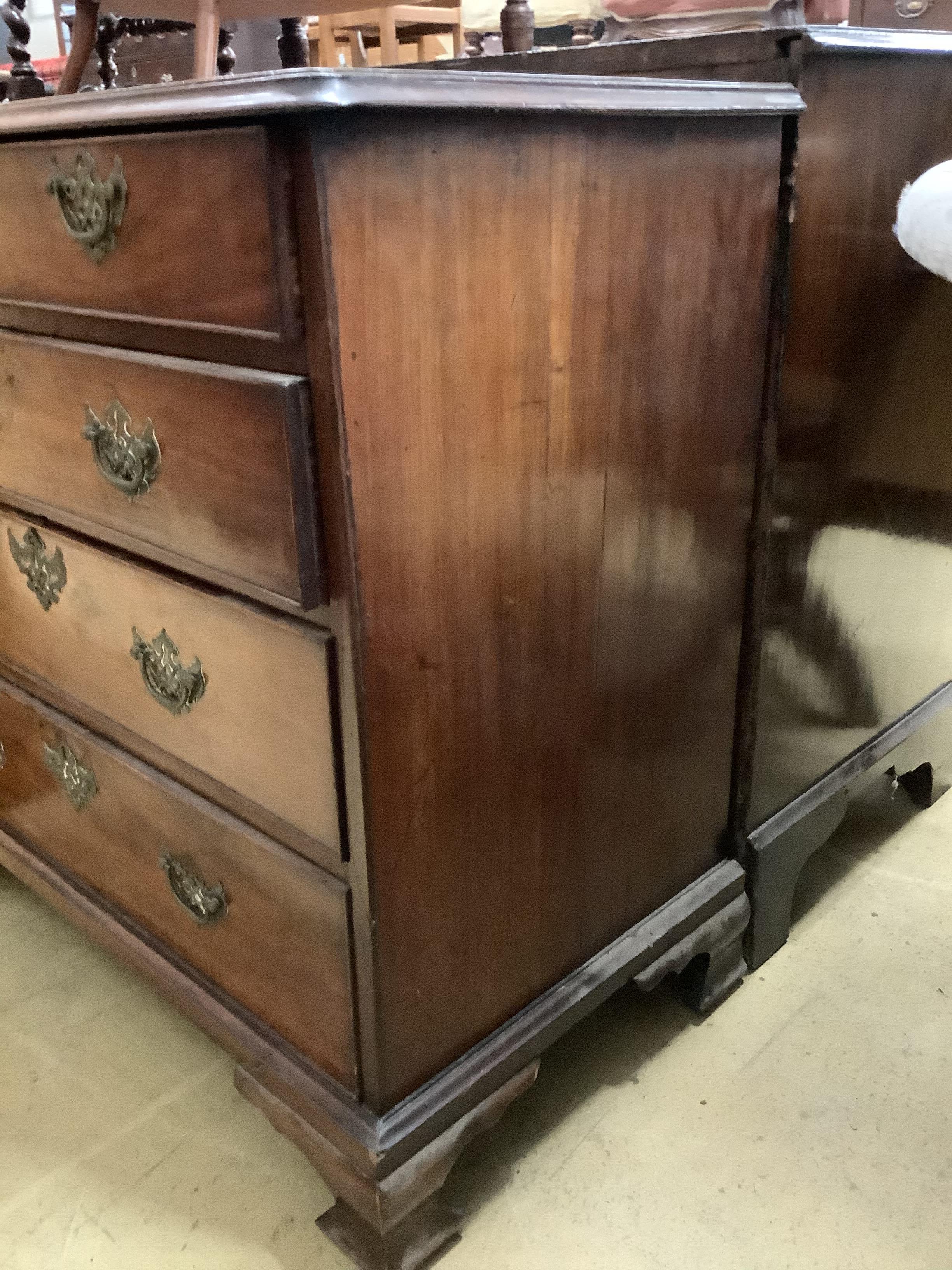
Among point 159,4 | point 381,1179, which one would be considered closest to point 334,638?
point 381,1179

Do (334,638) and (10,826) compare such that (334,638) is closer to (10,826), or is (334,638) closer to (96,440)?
(96,440)

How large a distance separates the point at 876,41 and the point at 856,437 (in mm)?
340

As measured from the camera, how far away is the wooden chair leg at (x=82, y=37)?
1015 millimetres

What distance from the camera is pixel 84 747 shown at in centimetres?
99

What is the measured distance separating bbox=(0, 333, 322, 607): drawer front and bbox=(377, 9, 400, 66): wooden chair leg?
2.79 m

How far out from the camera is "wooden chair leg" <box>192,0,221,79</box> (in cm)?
A: 104

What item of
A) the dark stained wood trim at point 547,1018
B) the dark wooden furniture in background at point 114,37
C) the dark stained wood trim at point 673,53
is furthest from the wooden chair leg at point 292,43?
the dark stained wood trim at point 547,1018

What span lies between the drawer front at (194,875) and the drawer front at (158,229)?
0.40 m

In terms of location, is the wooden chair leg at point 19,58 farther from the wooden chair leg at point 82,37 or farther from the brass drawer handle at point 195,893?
the brass drawer handle at point 195,893

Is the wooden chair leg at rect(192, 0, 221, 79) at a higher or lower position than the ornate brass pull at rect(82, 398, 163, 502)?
higher

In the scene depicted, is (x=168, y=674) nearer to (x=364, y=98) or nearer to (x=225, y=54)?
(x=364, y=98)

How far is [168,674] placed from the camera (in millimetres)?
823

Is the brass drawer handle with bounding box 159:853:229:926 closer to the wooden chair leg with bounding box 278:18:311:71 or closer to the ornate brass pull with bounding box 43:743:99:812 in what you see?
the ornate brass pull with bounding box 43:743:99:812

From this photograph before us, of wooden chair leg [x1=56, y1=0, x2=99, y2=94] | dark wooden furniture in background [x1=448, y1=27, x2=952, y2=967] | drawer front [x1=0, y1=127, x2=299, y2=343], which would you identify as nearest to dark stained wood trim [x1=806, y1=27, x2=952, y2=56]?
dark wooden furniture in background [x1=448, y1=27, x2=952, y2=967]
